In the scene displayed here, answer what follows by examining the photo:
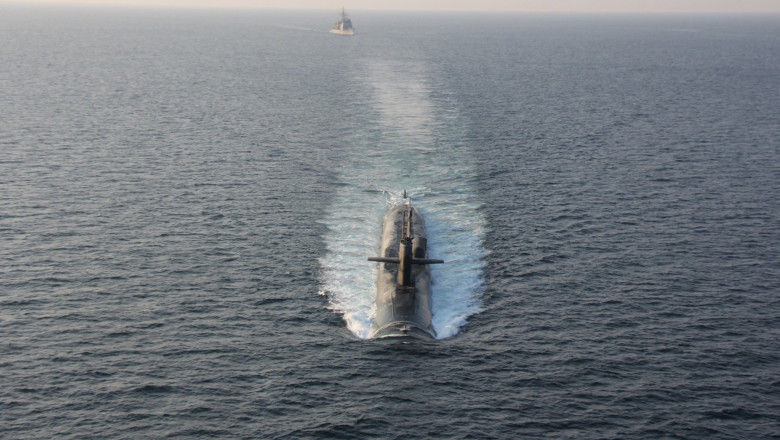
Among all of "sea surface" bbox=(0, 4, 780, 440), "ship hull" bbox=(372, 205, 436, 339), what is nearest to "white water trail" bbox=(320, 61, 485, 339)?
"sea surface" bbox=(0, 4, 780, 440)

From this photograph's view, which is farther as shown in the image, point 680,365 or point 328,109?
point 328,109

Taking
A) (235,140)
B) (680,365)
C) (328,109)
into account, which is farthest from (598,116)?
(680,365)

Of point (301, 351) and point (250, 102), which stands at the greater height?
point (250, 102)

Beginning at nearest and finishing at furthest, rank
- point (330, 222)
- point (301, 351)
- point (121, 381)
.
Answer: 1. point (121, 381)
2. point (301, 351)
3. point (330, 222)

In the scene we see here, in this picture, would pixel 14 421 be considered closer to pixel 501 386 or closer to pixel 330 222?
pixel 501 386

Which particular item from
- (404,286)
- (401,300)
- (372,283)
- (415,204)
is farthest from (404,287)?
(415,204)

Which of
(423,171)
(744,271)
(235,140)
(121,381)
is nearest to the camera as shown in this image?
(121,381)

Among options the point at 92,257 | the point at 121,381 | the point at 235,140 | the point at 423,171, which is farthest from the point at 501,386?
the point at 235,140
